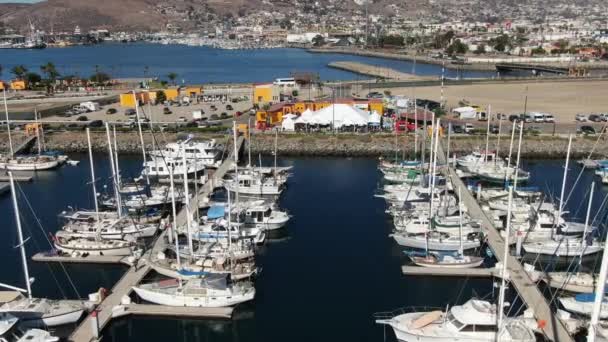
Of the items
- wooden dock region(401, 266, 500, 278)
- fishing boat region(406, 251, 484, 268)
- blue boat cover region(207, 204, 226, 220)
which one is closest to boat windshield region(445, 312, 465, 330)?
wooden dock region(401, 266, 500, 278)

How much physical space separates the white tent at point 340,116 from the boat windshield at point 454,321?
32.8 metres

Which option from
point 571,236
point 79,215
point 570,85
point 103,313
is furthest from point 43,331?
point 570,85

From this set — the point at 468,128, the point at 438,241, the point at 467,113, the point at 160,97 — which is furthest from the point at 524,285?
the point at 160,97

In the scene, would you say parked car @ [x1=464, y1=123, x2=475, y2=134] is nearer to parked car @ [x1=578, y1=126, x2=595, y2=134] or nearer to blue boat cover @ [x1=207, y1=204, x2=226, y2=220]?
parked car @ [x1=578, y1=126, x2=595, y2=134]

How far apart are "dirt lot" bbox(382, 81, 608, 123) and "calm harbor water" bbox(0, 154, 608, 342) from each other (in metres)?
23.1

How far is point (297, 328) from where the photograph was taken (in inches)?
798

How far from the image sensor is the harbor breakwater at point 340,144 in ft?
147

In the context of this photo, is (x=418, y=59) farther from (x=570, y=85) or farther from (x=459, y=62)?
(x=570, y=85)

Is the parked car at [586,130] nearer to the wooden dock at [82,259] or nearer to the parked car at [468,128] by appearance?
the parked car at [468,128]

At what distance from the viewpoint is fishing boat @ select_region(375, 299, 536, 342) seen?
17.3 metres

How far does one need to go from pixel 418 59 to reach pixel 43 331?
437 ft

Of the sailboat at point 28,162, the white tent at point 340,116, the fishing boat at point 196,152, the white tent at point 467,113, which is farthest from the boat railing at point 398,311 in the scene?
the white tent at point 467,113

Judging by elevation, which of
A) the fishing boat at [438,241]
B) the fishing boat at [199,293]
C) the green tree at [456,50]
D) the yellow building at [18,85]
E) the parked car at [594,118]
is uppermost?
→ the green tree at [456,50]

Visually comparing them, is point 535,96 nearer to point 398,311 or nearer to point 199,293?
point 398,311
